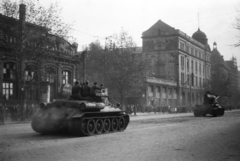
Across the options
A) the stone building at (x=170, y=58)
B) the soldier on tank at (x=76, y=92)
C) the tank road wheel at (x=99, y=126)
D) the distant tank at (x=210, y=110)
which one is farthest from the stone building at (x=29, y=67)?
the stone building at (x=170, y=58)

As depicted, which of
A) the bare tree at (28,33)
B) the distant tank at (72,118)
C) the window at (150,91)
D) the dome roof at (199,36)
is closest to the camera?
the distant tank at (72,118)

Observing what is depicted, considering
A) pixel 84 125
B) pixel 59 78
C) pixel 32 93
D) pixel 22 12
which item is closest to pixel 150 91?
pixel 59 78

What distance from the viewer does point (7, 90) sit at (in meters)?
31.4

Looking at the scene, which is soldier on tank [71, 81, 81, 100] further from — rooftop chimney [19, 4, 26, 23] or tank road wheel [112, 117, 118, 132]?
rooftop chimney [19, 4, 26, 23]

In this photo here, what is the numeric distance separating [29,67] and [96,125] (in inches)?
590

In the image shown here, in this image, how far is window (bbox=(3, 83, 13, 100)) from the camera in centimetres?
3115

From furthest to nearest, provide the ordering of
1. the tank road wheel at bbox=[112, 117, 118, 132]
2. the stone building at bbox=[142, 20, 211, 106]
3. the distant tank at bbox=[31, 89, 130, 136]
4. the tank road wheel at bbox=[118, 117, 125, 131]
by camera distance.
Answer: the stone building at bbox=[142, 20, 211, 106] → the tank road wheel at bbox=[118, 117, 125, 131] → the tank road wheel at bbox=[112, 117, 118, 132] → the distant tank at bbox=[31, 89, 130, 136]

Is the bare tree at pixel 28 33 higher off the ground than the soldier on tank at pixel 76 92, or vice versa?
the bare tree at pixel 28 33

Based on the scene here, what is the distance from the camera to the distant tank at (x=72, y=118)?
12672mm

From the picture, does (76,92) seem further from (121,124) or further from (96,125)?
(121,124)

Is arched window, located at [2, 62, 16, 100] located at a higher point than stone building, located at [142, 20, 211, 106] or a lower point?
lower

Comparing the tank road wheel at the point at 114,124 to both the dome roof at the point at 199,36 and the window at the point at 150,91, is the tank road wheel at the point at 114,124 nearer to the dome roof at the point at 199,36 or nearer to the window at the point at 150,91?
the window at the point at 150,91

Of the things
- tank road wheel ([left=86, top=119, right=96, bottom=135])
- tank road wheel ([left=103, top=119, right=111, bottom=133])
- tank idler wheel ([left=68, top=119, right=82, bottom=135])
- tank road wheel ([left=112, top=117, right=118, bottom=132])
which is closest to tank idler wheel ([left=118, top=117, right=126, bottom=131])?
tank road wheel ([left=112, top=117, right=118, bottom=132])

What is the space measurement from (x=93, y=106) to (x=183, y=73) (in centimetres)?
5936
